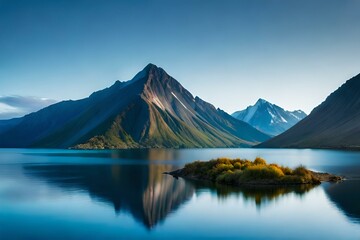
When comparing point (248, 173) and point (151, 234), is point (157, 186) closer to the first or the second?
point (248, 173)

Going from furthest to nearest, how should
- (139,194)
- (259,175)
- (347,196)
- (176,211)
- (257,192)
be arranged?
(259,175), (257,192), (139,194), (347,196), (176,211)

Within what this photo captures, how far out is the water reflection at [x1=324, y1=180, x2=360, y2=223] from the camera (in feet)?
154

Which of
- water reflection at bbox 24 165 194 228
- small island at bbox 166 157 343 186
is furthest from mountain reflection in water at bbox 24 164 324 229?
small island at bbox 166 157 343 186

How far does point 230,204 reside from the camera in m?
54.4

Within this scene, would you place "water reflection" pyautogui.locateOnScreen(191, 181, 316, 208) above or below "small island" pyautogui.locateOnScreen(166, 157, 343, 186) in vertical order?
below

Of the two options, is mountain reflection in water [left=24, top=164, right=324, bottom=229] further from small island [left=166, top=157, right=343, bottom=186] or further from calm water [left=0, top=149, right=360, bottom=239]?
small island [left=166, top=157, right=343, bottom=186]

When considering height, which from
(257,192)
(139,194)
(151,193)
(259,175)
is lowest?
(139,194)

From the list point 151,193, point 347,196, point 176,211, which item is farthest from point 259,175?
point 176,211

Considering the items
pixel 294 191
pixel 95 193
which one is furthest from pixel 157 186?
pixel 294 191

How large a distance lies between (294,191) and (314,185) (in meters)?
10.7

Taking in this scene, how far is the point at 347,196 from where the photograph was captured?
198ft

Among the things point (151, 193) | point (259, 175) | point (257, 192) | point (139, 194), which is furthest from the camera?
point (259, 175)

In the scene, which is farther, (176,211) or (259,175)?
(259,175)

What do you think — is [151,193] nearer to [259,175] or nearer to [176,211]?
[176,211]
